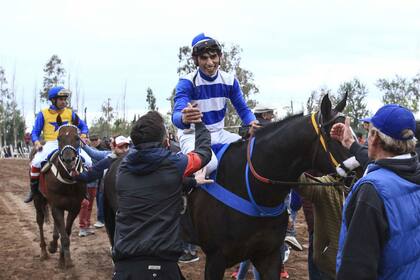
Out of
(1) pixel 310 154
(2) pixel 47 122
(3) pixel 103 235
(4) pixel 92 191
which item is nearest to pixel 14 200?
(4) pixel 92 191

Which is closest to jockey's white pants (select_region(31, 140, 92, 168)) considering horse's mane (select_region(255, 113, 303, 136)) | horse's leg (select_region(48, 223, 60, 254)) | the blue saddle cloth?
horse's leg (select_region(48, 223, 60, 254))

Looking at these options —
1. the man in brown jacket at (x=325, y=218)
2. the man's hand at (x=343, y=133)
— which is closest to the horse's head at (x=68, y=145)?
the man in brown jacket at (x=325, y=218)

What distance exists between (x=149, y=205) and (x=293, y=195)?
2.94 m

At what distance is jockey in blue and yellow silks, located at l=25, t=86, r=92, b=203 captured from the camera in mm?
8156

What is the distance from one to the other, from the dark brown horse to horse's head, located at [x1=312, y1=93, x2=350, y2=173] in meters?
4.60

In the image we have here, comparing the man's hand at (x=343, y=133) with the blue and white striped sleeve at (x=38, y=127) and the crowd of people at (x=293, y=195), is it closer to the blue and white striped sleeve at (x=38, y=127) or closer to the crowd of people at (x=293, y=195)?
the crowd of people at (x=293, y=195)

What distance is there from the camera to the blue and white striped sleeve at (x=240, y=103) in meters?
5.02

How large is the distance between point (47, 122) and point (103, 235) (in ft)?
10.2

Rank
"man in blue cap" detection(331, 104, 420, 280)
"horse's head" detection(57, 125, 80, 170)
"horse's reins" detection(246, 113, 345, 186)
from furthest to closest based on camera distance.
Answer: "horse's head" detection(57, 125, 80, 170) < "horse's reins" detection(246, 113, 345, 186) < "man in blue cap" detection(331, 104, 420, 280)

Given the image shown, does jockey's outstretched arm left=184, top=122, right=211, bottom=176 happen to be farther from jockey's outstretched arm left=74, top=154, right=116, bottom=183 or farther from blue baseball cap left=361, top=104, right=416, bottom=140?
jockey's outstretched arm left=74, top=154, right=116, bottom=183

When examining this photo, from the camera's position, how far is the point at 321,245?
4332 millimetres

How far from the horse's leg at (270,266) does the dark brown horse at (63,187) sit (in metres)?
4.05

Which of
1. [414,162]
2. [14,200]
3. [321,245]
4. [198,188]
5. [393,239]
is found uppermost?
[414,162]

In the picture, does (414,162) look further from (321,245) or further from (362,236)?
(321,245)
